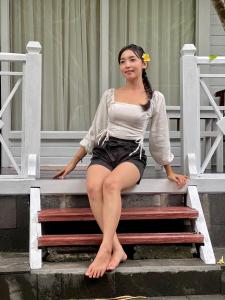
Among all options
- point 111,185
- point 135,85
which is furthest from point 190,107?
point 111,185

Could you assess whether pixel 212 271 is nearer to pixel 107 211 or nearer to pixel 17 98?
pixel 107 211

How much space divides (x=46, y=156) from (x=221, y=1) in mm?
4148

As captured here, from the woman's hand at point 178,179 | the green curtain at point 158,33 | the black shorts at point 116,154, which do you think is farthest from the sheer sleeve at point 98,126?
the green curtain at point 158,33

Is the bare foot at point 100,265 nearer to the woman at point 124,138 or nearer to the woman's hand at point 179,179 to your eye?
the woman at point 124,138

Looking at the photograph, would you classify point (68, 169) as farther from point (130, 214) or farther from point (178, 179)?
point (178, 179)

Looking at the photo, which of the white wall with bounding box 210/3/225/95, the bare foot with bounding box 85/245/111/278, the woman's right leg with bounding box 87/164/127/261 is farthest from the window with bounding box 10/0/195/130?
→ the bare foot with bounding box 85/245/111/278

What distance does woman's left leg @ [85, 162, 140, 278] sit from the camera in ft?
12.1

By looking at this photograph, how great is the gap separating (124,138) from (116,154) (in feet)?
0.49

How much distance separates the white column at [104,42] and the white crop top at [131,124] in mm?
2517

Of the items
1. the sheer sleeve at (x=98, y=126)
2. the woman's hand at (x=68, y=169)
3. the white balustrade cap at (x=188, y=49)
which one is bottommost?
the woman's hand at (x=68, y=169)

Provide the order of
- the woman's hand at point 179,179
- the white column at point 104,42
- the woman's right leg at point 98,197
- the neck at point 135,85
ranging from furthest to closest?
1. the white column at point 104,42
2. the woman's hand at point 179,179
3. the neck at point 135,85
4. the woman's right leg at point 98,197

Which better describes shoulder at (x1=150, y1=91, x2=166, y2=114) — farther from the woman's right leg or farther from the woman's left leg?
the woman's right leg

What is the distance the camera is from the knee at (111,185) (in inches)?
153

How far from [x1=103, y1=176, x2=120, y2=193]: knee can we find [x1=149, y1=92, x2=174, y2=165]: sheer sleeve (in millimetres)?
701
